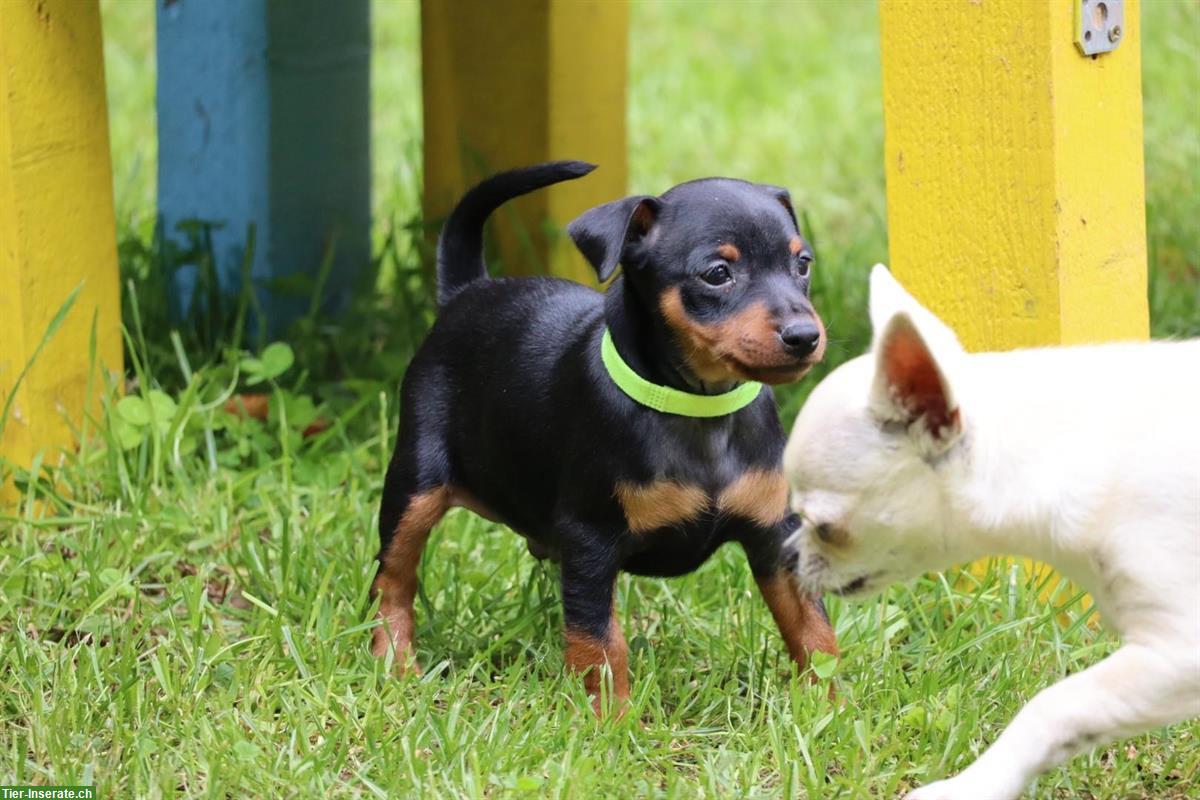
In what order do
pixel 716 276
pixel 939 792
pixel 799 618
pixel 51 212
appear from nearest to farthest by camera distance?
pixel 939 792 < pixel 716 276 < pixel 799 618 < pixel 51 212

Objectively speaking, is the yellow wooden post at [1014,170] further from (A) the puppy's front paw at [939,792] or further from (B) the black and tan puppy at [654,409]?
(A) the puppy's front paw at [939,792]

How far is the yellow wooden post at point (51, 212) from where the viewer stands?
391cm

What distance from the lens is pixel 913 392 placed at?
2.48 meters

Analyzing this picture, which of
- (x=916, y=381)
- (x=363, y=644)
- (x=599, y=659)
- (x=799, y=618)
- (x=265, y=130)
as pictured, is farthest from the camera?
(x=265, y=130)

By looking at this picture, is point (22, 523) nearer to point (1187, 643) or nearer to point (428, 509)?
point (428, 509)

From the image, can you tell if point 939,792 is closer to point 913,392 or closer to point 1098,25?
point 913,392

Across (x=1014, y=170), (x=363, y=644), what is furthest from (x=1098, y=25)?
(x=363, y=644)

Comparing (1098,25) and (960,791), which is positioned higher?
(1098,25)

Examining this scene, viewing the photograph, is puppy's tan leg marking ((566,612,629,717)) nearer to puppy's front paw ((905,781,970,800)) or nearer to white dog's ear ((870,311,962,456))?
puppy's front paw ((905,781,970,800))

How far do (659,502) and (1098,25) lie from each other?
142 centimetres

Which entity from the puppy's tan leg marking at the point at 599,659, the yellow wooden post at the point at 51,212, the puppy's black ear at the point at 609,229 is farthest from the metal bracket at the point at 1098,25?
the yellow wooden post at the point at 51,212

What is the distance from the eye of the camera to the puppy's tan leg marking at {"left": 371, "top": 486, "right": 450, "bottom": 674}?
3.41 metres

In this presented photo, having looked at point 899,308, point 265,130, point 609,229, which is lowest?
point 899,308

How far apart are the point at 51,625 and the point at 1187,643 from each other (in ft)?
7.67
